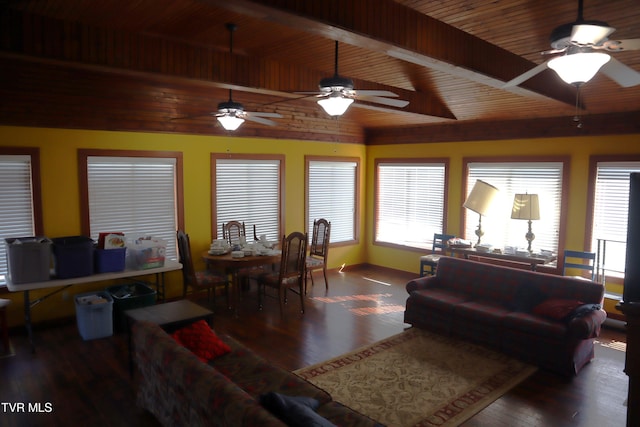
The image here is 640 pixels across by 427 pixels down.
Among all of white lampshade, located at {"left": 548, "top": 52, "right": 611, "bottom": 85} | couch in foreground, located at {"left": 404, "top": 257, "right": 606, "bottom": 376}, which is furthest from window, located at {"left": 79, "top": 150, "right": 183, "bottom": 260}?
white lampshade, located at {"left": 548, "top": 52, "right": 611, "bottom": 85}

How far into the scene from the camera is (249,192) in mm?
7227

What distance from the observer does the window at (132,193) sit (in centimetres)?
571

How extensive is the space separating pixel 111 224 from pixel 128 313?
219 centimetres

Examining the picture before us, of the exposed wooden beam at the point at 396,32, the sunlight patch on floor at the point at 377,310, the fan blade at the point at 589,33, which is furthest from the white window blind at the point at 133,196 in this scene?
the fan blade at the point at 589,33

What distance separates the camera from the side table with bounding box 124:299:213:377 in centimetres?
389

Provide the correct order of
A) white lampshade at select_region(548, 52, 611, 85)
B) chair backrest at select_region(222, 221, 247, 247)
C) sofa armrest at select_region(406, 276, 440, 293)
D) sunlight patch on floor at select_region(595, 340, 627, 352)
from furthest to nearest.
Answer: chair backrest at select_region(222, 221, 247, 247)
sofa armrest at select_region(406, 276, 440, 293)
sunlight patch on floor at select_region(595, 340, 627, 352)
white lampshade at select_region(548, 52, 611, 85)

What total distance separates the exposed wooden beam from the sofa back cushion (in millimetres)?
1996

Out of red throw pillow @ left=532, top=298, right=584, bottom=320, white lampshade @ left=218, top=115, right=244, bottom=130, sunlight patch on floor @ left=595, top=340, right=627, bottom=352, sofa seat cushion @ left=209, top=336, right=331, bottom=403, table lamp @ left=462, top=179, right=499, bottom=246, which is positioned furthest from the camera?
table lamp @ left=462, top=179, right=499, bottom=246

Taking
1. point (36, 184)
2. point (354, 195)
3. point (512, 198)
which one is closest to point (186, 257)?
point (36, 184)

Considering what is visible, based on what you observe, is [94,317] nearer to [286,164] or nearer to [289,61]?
[289,61]

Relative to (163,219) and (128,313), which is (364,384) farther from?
(163,219)

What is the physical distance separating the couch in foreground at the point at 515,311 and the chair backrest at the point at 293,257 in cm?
141

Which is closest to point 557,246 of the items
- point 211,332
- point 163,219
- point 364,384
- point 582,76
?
point 364,384

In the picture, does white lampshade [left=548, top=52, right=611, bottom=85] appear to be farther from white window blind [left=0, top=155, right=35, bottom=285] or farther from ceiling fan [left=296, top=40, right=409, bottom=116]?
white window blind [left=0, top=155, right=35, bottom=285]
